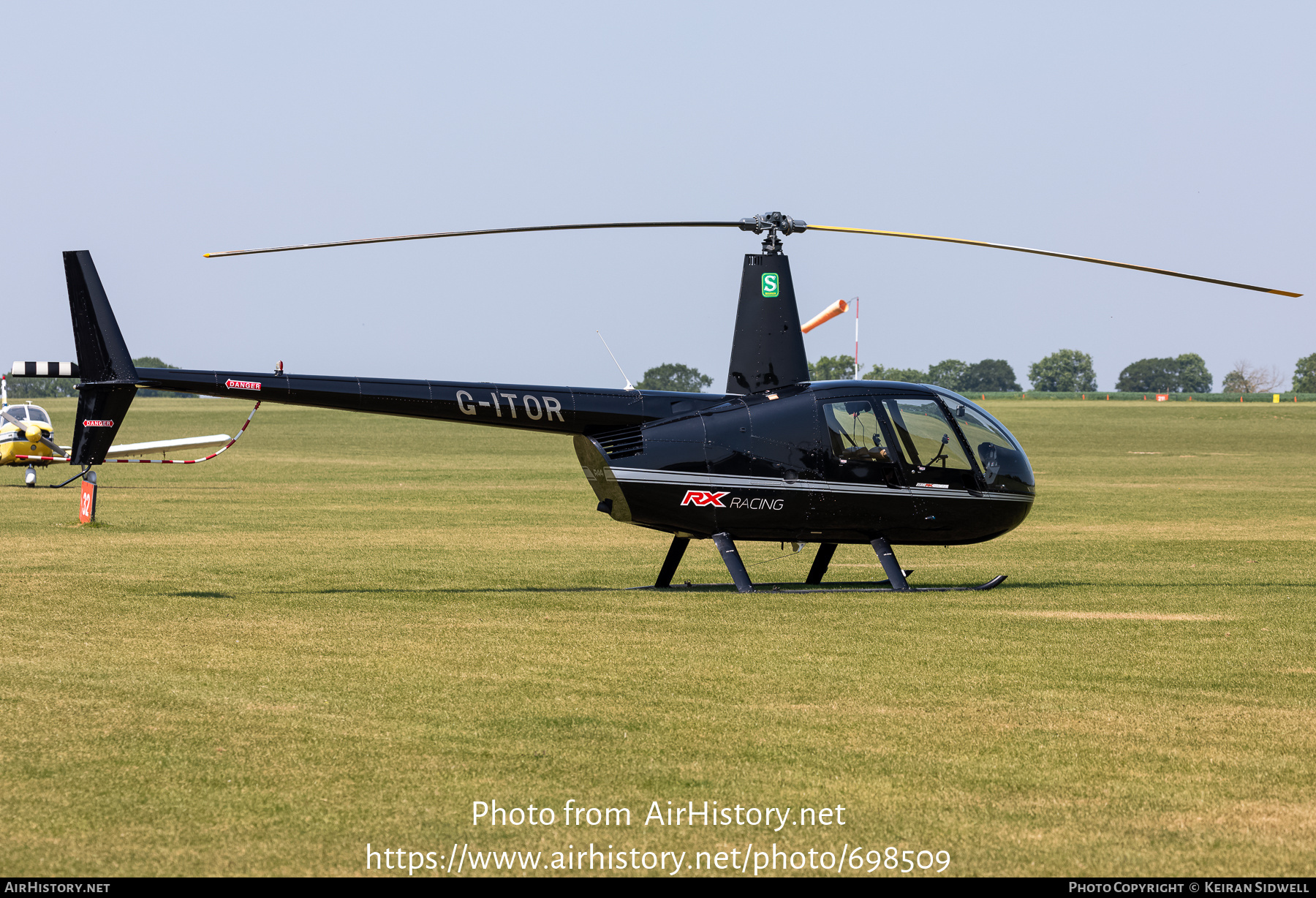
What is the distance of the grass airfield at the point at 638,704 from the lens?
18.3 ft

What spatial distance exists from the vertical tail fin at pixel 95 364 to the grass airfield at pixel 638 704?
1573 mm

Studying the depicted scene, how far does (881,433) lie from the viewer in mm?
13914

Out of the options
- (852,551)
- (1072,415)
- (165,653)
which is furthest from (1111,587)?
(1072,415)

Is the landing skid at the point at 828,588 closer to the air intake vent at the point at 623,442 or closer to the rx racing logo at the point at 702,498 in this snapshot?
the rx racing logo at the point at 702,498

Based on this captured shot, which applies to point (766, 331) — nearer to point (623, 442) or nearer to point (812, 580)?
point (623, 442)

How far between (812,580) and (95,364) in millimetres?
8106

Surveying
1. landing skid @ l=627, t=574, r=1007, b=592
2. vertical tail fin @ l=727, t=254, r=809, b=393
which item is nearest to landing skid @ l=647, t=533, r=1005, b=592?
landing skid @ l=627, t=574, r=1007, b=592

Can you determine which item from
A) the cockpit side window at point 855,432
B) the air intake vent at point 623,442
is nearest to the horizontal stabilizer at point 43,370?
the air intake vent at point 623,442

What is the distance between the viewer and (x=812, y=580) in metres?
15.3

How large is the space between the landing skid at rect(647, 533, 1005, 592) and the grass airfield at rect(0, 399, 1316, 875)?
36cm

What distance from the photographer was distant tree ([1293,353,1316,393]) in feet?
615

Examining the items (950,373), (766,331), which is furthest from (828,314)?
(950,373)

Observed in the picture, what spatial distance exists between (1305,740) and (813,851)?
137 inches

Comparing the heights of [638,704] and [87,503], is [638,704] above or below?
above
